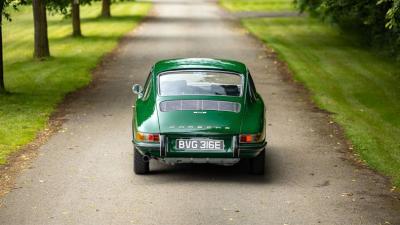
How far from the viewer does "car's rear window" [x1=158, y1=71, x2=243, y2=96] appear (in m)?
11.5

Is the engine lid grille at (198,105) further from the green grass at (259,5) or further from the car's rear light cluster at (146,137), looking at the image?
the green grass at (259,5)

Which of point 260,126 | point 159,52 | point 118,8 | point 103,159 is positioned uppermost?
point 260,126

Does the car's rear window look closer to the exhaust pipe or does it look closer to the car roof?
the car roof

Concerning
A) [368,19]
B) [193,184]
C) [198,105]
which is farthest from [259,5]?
[193,184]

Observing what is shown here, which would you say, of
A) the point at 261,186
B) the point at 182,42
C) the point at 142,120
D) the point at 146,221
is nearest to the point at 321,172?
the point at 261,186

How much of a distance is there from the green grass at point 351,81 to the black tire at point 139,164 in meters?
3.67

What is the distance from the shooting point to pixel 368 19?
82.6 feet

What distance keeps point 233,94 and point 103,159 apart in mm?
2493

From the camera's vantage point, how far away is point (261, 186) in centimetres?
1091

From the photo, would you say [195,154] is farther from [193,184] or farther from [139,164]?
[139,164]

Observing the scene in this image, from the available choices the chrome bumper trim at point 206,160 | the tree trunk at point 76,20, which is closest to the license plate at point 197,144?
the chrome bumper trim at point 206,160

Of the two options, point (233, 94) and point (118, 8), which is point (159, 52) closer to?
point (233, 94)

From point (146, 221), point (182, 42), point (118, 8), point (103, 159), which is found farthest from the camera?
point (118, 8)

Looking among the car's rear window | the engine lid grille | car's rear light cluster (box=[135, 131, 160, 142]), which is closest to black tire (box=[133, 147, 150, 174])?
car's rear light cluster (box=[135, 131, 160, 142])
